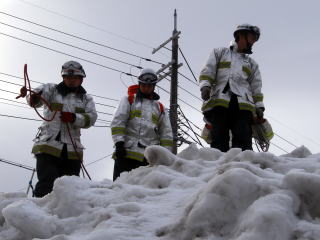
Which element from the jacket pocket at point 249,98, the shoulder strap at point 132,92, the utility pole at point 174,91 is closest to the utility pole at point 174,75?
the utility pole at point 174,91

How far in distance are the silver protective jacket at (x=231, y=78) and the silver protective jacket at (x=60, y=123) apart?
1.35 meters

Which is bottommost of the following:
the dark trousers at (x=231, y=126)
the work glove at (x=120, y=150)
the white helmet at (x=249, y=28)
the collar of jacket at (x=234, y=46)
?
the work glove at (x=120, y=150)

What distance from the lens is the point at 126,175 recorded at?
3.79 m

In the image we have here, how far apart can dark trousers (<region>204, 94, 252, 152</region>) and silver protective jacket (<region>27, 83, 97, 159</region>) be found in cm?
135

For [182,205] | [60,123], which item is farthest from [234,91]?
[182,205]

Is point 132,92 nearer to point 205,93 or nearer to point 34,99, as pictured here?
point 205,93

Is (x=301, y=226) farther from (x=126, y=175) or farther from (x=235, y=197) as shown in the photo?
(x=126, y=175)

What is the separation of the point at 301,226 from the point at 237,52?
389cm

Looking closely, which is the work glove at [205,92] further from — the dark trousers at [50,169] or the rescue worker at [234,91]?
the dark trousers at [50,169]

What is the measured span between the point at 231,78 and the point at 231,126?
0.54 meters

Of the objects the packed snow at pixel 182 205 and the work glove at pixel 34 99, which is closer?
the packed snow at pixel 182 205

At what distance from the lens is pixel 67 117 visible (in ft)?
17.8

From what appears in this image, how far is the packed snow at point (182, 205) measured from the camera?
225 centimetres

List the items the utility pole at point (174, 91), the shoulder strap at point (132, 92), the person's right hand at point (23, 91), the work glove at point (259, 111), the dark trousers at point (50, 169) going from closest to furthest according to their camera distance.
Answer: the dark trousers at point (50, 169) < the person's right hand at point (23, 91) < the work glove at point (259, 111) < the shoulder strap at point (132, 92) < the utility pole at point (174, 91)
